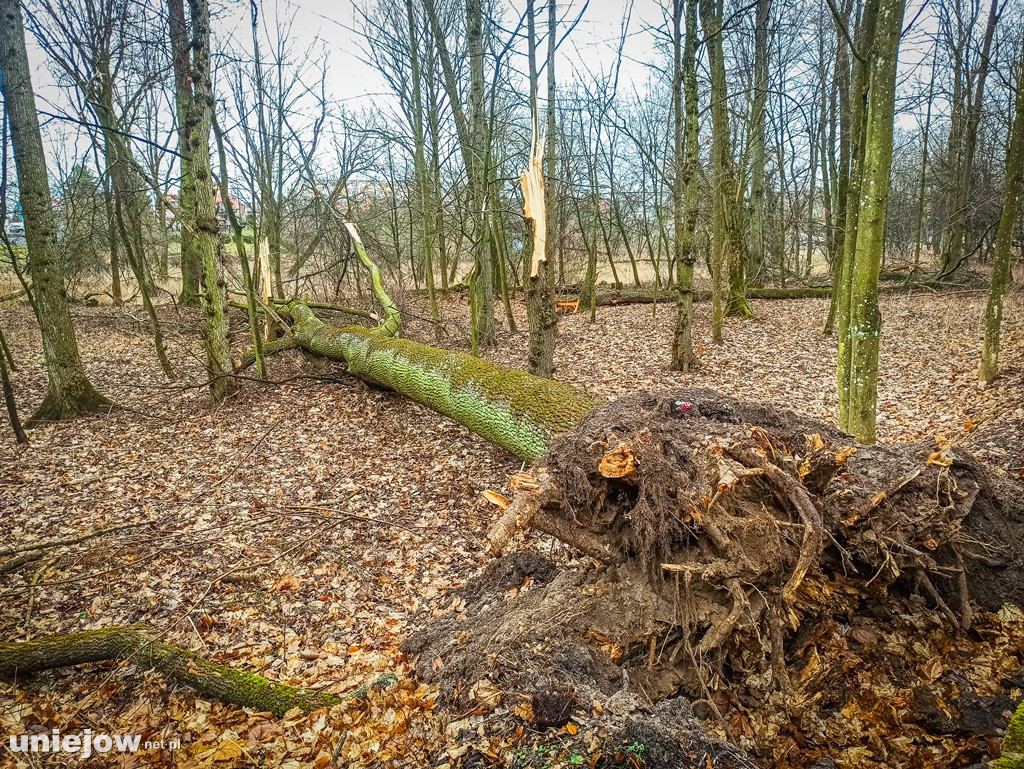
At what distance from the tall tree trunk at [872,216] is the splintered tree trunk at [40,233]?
9999 mm

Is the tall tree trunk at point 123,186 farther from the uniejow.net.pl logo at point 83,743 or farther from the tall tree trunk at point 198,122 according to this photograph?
the uniejow.net.pl logo at point 83,743

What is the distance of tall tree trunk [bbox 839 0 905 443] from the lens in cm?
433

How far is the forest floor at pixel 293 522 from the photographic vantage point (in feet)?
9.59

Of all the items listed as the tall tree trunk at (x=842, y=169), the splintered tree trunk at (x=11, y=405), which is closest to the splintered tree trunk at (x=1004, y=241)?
the tall tree trunk at (x=842, y=169)

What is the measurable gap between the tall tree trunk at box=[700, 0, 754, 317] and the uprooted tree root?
7.32 m

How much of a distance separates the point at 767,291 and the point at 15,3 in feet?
57.4

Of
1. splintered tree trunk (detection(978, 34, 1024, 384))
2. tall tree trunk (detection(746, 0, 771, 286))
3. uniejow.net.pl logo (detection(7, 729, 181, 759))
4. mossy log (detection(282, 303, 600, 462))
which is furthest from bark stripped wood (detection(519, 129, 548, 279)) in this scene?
tall tree trunk (detection(746, 0, 771, 286))

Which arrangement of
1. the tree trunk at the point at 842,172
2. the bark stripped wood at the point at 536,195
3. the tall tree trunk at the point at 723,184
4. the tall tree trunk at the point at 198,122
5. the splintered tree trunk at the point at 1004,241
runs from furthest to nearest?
1. the tree trunk at the point at 842,172
2. the tall tree trunk at the point at 723,184
3. the tall tree trunk at the point at 198,122
4. the bark stripped wood at the point at 536,195
5. the splintered tree trunk at the point at 1004,241

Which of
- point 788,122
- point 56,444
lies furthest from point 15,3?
point 788,122

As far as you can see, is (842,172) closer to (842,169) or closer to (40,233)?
(842,169)

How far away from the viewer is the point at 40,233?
716 cm

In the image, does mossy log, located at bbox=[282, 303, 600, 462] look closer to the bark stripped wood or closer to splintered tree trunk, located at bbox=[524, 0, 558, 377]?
splintered tree trunk, located at bbox=[524, 0, 558, 377]

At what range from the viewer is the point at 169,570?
4.38m

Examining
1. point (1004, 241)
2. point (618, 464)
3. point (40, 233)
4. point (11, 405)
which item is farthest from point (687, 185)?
point (11, 405)
